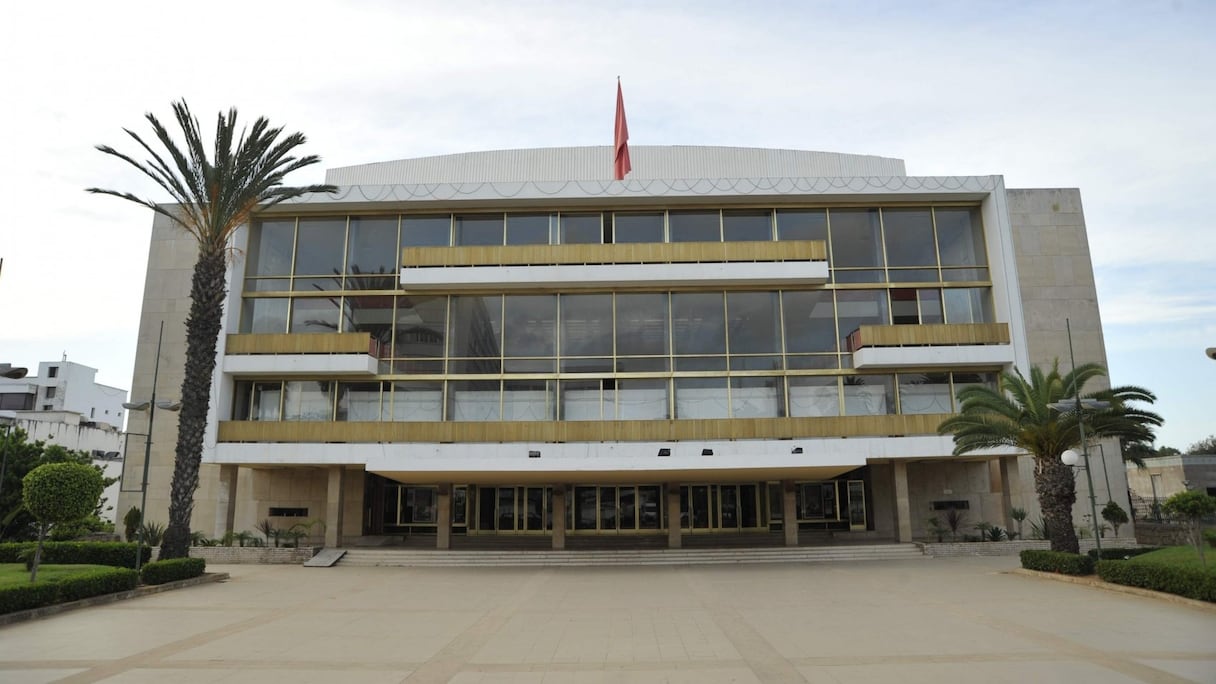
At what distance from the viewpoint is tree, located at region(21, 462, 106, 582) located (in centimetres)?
1755

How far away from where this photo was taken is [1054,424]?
21000 millimetres

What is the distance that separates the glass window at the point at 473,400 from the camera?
92.6ft

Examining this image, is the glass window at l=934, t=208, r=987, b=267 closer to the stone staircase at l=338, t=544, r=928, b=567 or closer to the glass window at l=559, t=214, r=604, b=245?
the stone staircase at l=338, t=544, r=928, b=567

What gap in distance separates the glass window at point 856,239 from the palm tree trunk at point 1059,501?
1090 cm

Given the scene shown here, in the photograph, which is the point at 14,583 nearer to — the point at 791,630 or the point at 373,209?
the point at 791,630

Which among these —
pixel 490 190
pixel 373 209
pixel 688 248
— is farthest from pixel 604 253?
pixel 373 209

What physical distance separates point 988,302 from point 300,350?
2782cm

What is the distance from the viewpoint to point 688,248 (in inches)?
1125

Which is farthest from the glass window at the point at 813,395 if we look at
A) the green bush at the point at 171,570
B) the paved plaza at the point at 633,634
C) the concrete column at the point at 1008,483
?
the green bush at the point at 171,570

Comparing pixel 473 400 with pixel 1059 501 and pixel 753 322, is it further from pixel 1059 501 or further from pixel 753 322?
pixel 1059 501

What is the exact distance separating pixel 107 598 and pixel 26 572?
121 inches

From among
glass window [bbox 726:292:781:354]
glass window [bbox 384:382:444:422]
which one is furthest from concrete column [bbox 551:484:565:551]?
glass window [bbox 726:292:781:354]

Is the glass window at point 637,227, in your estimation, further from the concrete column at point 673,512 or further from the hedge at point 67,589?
the hedge at point 67,589

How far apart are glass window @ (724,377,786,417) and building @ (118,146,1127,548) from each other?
0.28 feet
